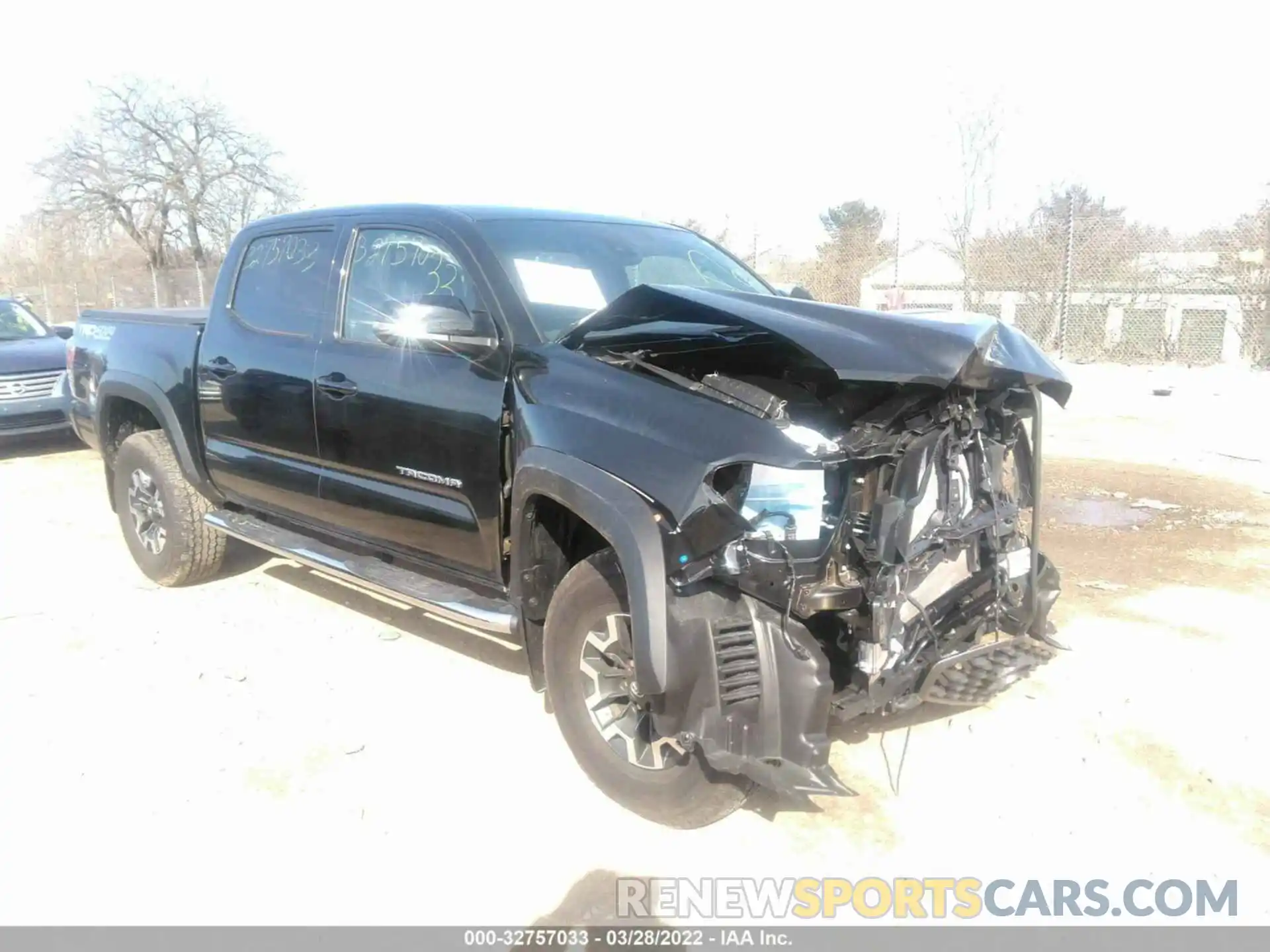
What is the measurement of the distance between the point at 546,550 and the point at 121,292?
31.5 metres

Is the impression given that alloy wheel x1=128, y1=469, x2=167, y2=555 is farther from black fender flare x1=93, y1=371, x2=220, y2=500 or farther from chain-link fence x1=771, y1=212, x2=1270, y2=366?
chain-link fence x1=771, y1=212, x2=1270, y2=366

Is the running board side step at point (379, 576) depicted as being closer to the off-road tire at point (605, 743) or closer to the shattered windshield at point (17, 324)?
the off-road tire at point (605, 743)

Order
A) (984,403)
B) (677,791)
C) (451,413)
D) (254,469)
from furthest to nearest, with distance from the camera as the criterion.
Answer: (254,469)
(451,413)
(984,403)
(677,791)

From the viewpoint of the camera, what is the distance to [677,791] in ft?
9.00

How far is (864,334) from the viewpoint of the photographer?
104 inches

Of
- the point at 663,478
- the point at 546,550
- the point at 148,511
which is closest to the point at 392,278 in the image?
the point at 546,550

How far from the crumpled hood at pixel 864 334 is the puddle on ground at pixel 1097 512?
10.7ft

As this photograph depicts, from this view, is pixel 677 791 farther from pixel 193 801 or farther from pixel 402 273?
pixel 402 273

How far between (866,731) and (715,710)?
3.86ft

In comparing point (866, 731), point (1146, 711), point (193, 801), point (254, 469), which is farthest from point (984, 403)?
point (254, 469)

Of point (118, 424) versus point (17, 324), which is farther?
point (17, 324)

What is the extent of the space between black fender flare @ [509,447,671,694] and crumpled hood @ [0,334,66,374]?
8.65 meters

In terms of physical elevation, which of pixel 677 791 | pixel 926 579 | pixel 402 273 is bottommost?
pixel 677 791

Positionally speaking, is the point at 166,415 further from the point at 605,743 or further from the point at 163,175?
the point at 163,175
